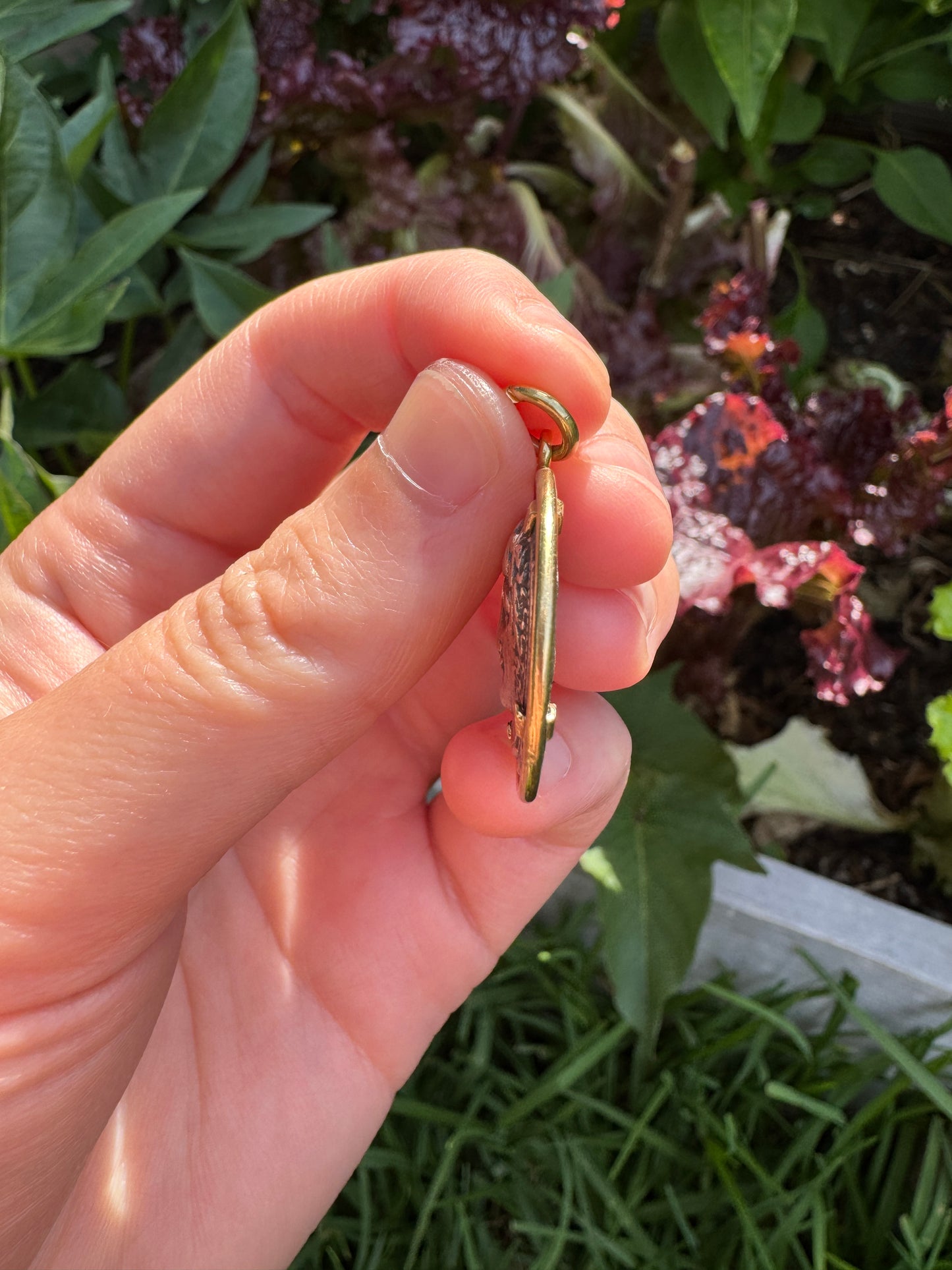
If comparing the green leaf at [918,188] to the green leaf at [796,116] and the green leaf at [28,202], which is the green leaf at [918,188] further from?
the green leaf at [28,202]

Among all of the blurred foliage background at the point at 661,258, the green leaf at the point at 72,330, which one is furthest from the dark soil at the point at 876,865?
the green leaf at the point at 72,330

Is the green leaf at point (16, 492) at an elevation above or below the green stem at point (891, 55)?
above

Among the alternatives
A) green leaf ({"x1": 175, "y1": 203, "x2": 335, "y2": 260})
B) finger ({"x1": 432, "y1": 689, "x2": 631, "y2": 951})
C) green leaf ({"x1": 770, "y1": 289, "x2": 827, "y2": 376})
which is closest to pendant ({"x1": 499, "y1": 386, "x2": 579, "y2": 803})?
finger ({"x1": 432, "y1": 689, "x2": 631, "y2": 951})

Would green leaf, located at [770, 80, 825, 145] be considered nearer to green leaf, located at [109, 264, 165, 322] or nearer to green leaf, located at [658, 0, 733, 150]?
green leaf, located at [658, 0, 733, 150]

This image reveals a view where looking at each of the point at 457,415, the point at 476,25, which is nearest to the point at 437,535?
the point at 457,415

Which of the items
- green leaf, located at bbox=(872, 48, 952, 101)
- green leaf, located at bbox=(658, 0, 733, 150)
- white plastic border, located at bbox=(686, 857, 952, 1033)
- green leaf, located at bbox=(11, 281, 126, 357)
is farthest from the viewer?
green leaf, located at bbox=(872, 48, 952, 101)
